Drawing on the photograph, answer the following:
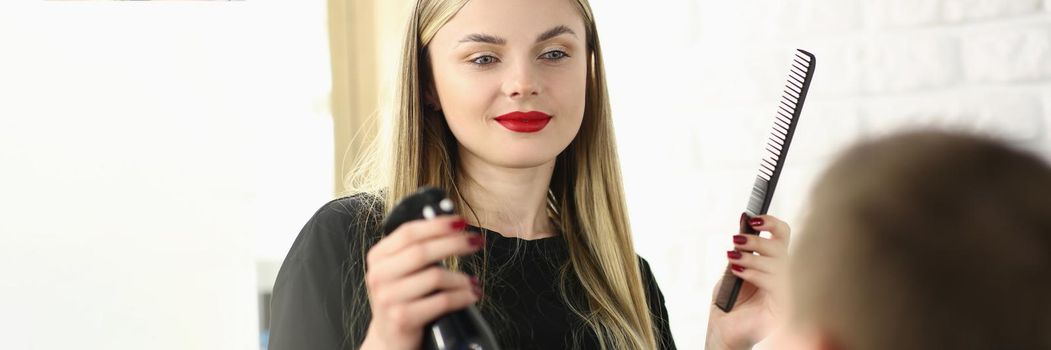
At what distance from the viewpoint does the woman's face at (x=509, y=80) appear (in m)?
1.09

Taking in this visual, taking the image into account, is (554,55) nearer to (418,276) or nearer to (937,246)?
(418,276)

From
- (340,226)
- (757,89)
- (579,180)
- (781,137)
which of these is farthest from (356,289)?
(757,89)

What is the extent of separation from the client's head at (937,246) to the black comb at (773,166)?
2.10 feet

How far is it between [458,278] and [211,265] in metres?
1.06

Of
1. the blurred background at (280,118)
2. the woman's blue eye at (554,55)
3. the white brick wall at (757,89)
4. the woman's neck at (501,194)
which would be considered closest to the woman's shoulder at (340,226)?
the woman's neck at (501,194)

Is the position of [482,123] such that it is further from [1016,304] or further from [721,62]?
[1016,304]

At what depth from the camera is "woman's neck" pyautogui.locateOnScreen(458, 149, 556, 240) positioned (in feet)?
3.84

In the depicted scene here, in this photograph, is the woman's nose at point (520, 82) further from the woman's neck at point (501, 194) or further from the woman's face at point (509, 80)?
the woman's neck at point (501, 194)

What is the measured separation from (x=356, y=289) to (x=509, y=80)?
24 cm

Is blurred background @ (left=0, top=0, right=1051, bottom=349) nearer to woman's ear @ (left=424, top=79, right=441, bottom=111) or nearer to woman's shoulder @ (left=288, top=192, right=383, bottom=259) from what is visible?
woman's ear @ (left=424, top=79, right=441, bottom=111)

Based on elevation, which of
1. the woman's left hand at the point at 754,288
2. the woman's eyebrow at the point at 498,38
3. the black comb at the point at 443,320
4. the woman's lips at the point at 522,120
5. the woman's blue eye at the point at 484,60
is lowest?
the woman's left hand at the point at 754,288

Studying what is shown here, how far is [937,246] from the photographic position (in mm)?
442

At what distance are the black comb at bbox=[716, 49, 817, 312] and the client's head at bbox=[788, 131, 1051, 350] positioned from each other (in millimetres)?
641

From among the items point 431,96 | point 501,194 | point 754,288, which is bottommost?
point 754,288
